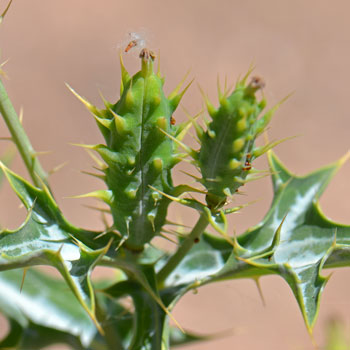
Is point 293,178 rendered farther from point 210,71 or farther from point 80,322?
point 210,71

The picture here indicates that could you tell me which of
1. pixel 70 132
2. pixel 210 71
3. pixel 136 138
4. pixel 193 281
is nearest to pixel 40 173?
pixel 136 138

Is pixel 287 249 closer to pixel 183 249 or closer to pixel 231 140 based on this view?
pixel 183 249

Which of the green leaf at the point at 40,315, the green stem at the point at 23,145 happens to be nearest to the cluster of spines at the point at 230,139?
the green stem at the point at 23,145

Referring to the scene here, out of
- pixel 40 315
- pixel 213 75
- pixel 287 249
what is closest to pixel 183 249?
pixel 287 249

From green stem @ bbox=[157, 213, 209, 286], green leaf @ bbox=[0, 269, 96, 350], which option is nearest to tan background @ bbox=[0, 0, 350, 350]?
green leaf @ bbox=[0, 269, 96, 350]

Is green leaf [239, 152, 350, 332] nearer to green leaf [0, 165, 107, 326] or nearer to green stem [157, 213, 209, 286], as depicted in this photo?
green stem [157, 213, 209, 286]

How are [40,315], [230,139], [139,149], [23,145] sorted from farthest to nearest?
1. [40,315]
2. [23,145]
3. [139,149]
4. [230,139]

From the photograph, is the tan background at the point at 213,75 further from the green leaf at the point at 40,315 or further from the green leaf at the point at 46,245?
the green leaf at the point at 46,245
